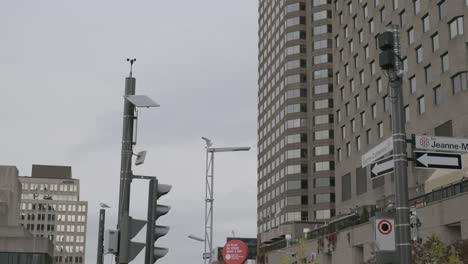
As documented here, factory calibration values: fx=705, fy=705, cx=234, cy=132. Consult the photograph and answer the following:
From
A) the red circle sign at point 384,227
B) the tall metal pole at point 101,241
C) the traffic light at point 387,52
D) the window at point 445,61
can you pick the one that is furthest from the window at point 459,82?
the red circle sign at point 384,227

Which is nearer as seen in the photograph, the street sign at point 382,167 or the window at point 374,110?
the street sign at point 382,167

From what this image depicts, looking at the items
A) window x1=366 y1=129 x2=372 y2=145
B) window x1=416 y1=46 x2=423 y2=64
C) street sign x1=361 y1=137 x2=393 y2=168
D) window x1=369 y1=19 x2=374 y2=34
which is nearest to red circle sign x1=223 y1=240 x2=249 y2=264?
street sign x1=361 y1=137 x2=393 y2=168

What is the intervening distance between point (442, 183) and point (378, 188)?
18552 millimetres

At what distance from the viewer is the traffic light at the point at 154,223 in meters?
11.0

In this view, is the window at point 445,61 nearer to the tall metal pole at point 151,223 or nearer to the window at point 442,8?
the window at point 442,8

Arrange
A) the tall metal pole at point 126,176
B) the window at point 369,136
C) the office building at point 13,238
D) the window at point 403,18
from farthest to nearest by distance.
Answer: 1. the office building at point 13,238
2. the window at point 369,136
3. the window at point 403,18
4. the tall metal pole at point 126,176

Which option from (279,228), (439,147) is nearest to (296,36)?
(279,228)

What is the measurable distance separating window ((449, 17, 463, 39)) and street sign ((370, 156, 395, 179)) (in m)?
46.5

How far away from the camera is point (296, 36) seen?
450ft

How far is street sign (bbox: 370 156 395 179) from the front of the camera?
12.6 metres

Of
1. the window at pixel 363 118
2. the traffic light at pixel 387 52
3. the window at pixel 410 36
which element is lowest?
the traffic light at pixel 387 52

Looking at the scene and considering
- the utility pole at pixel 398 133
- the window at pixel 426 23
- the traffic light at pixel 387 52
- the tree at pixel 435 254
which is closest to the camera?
the utility pole at pixel 398 133

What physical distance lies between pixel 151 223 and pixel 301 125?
12309 centimetres

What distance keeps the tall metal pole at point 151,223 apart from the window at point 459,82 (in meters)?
47.5
